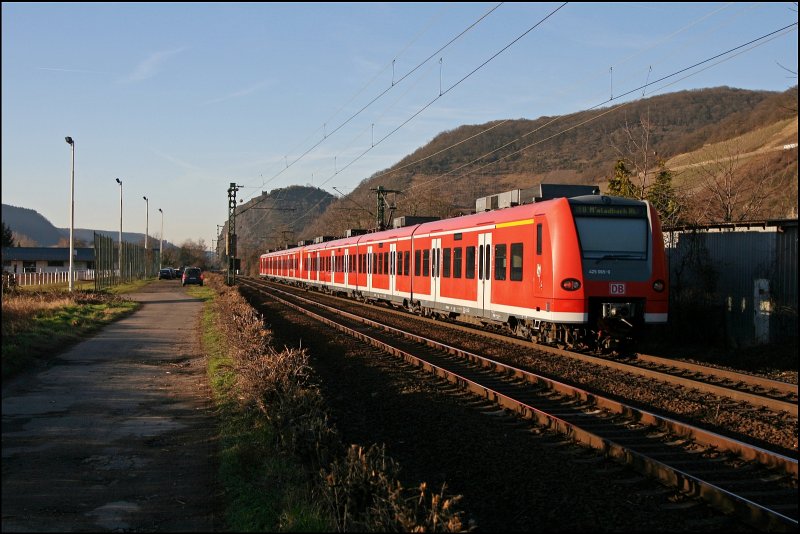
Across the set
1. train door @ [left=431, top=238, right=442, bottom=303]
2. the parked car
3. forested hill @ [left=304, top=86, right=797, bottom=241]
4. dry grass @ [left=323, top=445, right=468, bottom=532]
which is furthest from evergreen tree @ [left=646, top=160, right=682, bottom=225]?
forested hill @ [left=304, top=86, right=797, bottom=241]

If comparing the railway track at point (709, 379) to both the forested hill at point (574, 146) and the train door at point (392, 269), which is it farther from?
the forested hill at point (574, 146)

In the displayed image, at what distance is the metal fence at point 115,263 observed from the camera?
144 ft

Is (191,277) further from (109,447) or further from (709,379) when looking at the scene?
(109,447)

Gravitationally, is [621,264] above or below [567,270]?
above

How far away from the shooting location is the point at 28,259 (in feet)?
356

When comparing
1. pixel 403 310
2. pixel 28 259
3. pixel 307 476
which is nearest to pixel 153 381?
pixel 307 476

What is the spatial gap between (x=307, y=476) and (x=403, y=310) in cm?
2478

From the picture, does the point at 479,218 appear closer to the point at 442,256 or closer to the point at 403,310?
the point at 442,256

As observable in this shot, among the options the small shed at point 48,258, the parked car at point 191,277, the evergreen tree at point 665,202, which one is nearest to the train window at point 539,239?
the evergreen tree at point 665,202

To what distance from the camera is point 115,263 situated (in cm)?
6362

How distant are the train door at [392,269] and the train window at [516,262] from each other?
1226 centimetres

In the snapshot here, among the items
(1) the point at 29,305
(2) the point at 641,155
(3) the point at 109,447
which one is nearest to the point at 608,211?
(3) the point at 109,447

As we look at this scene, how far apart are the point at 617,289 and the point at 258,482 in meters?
9.62

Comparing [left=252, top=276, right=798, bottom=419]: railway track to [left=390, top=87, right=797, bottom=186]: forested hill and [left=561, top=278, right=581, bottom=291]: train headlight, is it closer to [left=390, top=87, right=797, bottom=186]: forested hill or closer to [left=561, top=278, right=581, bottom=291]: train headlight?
[left=561, top=278, right=581, bottom=291]: train headlight
